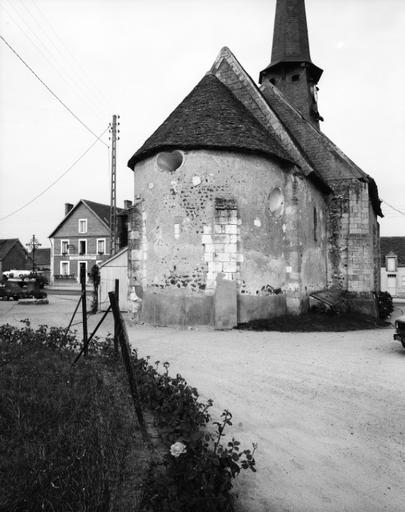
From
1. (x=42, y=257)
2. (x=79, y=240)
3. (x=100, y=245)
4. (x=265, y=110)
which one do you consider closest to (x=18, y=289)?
(x=100, y=245)

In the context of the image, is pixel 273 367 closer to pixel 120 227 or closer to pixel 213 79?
pixel 213 79

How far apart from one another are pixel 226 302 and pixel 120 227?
1401 cm

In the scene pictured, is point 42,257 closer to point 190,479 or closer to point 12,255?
point 12,255

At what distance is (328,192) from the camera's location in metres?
16.9

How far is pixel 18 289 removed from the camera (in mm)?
25266

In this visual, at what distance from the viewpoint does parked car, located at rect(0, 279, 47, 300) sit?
24719mm

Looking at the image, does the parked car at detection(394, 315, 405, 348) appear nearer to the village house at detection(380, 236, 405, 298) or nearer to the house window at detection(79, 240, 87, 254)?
the village house at detection(380, 236, 405, 298)

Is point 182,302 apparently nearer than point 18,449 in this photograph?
No

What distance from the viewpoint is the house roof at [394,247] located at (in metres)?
40.8

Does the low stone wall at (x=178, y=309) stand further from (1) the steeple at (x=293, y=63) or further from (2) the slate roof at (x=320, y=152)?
(1) the steeple at (x=293, y=63)

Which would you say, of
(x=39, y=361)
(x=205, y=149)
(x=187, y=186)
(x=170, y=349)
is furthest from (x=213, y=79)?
(x=39, y=361)

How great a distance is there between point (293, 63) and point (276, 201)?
11.7 meters

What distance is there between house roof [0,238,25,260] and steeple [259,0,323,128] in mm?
42609

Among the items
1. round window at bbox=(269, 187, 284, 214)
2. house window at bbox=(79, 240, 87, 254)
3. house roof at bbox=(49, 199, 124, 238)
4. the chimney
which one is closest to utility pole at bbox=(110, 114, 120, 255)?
round window at bbox=(269, 187, 284, 214)
